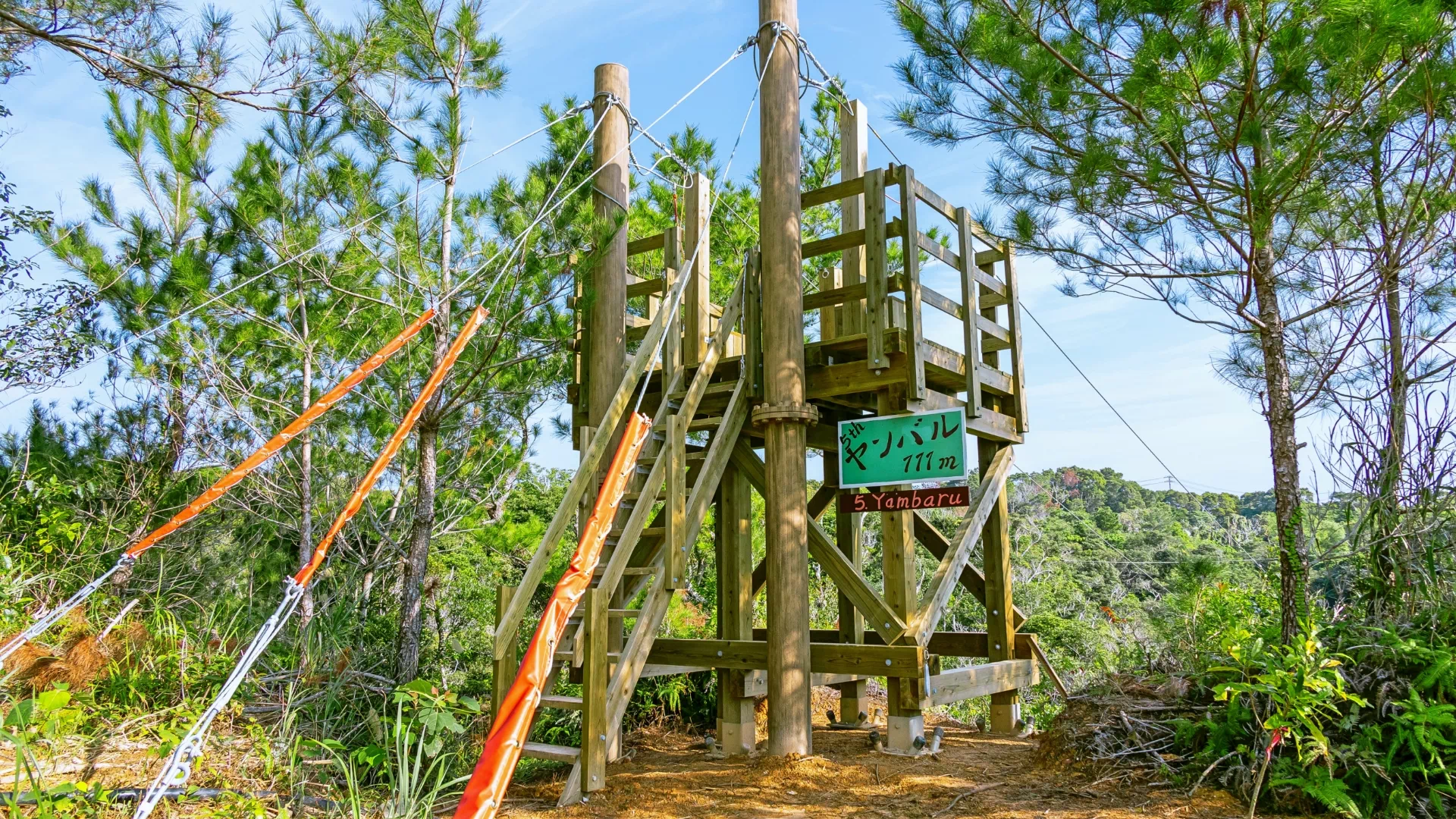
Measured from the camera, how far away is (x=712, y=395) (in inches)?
282

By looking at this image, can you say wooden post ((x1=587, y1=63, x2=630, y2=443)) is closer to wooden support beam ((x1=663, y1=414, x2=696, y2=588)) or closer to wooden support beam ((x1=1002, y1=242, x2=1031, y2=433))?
wooden support beam ((x1=663, y1=414, x2=696, y2=588))

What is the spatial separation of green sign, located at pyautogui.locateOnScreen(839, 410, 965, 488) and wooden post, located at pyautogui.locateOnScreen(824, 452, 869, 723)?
1.40 metres

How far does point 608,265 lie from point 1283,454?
455 cm

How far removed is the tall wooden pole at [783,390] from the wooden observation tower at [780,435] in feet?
0.04

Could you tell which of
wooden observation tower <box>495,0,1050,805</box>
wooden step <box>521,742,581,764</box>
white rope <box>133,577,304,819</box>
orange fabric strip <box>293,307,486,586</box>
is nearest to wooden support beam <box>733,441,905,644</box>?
wooden observation tower <box>495,0,1050,805</box>

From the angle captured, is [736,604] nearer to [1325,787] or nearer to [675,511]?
[675,511]

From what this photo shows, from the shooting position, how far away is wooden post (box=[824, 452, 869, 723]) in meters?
7.77

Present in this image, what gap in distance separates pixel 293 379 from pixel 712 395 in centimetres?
425

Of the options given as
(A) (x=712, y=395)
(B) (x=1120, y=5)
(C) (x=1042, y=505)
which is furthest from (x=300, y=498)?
(C) (x=1042, y=505)

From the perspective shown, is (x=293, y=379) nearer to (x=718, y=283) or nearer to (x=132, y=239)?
(x=132, y=239)

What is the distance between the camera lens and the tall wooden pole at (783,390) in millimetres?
5738

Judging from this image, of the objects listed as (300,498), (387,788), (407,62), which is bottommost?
(387,788)

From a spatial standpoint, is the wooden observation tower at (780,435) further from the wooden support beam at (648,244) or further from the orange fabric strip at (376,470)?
the orange fabric strip at (376,470)

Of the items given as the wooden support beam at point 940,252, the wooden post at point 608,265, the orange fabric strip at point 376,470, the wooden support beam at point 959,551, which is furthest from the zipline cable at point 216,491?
the wooden support beam at point 959,551
